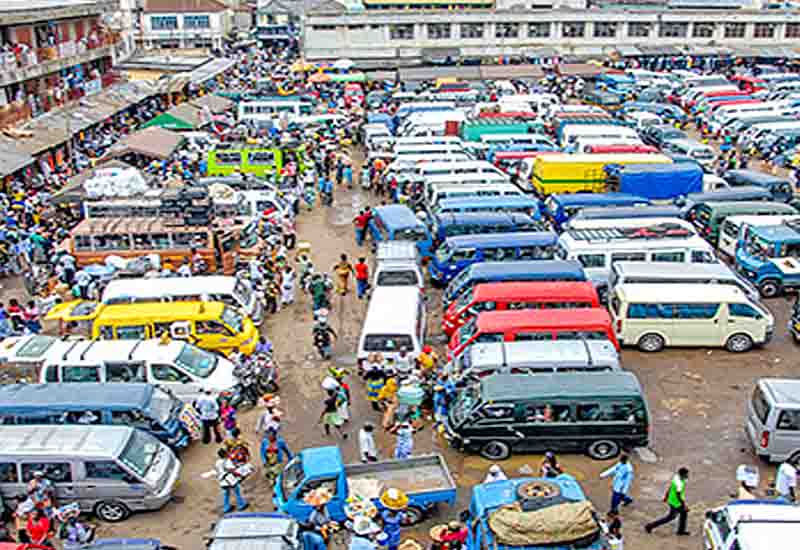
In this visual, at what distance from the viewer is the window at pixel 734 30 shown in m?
66.4

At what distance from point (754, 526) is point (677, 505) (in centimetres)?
173

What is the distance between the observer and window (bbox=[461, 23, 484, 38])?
65000 mm

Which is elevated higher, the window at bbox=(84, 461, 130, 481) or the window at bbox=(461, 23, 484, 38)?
the window at bbox=(461, 23, 484, 38)

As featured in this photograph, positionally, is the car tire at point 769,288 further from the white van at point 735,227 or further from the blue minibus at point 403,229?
the blue minibus at point 403,229

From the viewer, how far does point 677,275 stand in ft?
64.1

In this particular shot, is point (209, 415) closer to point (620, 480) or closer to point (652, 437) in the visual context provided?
point (620, 480)

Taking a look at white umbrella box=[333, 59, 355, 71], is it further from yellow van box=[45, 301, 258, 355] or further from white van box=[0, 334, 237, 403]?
white van box=[0, 334, 237, 403]

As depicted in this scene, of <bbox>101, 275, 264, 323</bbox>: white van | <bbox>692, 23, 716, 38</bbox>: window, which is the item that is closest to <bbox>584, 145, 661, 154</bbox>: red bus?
<bbox>101, 275, 264, 323</bbox>: white van

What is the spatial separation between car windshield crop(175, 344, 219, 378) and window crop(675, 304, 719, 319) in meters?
10.9

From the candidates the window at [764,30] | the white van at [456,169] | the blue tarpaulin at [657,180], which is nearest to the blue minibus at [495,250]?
the blue tarpaulin at [657,180]

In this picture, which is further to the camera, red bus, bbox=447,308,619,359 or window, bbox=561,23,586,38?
window, bbox=561,23,586,38

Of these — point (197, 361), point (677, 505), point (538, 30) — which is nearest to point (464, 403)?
point (677, 505)

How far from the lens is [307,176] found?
33.2m

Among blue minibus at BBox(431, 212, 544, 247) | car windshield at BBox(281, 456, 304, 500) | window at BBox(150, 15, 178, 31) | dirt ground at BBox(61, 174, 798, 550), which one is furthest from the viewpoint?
window at BBox(150, 15, 178, 31)
